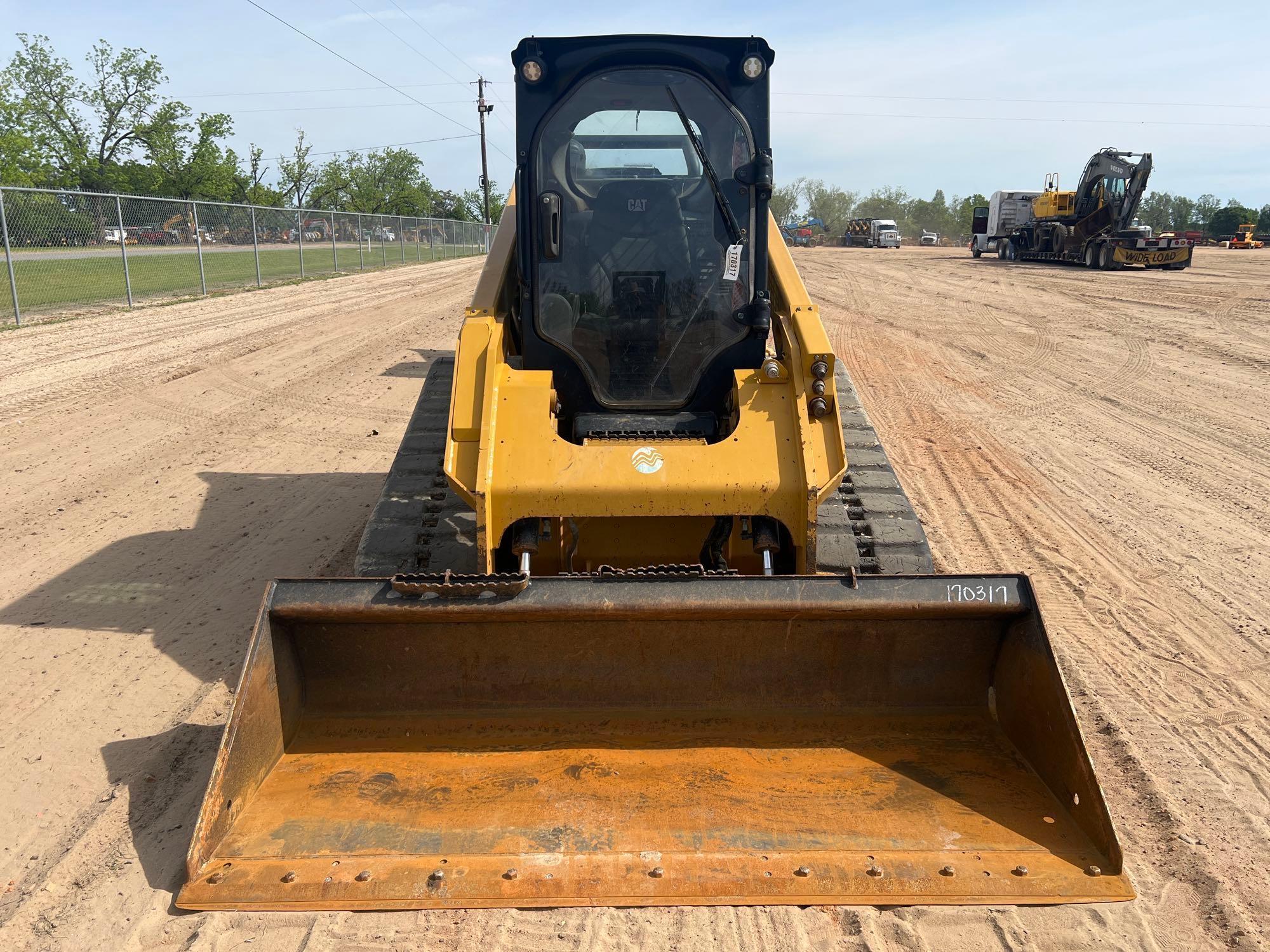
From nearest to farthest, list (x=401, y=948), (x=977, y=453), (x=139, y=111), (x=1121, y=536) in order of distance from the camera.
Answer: (x=401, y=948) → (x=1121, y=536) → (x=977, y=453) → (x=139, y=111)

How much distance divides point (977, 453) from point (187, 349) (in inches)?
419

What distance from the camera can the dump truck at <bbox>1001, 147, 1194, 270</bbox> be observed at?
2883 centimetres

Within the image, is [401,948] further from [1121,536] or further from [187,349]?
[187,349]

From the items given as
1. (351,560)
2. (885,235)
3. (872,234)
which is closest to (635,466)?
(351,560)

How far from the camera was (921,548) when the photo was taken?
14.4 ft

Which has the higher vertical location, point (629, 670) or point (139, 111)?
point (139, 111)

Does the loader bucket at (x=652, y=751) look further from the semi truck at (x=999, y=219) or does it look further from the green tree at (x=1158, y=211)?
the green tree at (x=1158, y=211)

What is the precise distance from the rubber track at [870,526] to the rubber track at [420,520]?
164cm

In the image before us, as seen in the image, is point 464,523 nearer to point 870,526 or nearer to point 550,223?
point 550,223

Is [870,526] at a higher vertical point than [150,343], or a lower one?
higher

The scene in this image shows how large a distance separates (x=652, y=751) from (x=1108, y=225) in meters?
31.3

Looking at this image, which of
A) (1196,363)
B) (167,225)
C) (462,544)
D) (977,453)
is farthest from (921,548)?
(167,225)

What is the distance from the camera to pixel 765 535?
4.23 metres

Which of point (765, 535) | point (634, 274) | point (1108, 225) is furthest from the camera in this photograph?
point (1108, 225)
